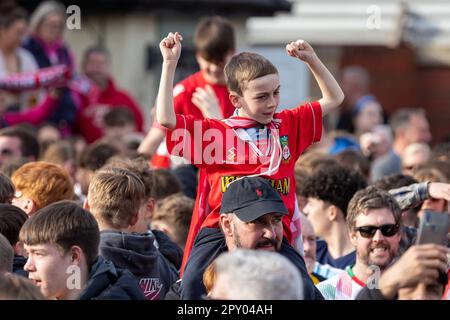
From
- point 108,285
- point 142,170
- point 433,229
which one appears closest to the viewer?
point 433,229

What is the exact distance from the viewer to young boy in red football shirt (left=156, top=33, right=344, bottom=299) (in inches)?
252

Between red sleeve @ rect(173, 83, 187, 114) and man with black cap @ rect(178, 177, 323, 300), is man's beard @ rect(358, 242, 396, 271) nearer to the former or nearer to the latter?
man with black cap @ rect(178, 177, 323, 300)

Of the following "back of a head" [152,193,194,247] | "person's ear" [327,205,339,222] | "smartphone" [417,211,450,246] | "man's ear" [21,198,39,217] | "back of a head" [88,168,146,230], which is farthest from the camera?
"person's ear" [327,205,339,222]

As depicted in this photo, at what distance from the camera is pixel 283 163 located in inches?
255

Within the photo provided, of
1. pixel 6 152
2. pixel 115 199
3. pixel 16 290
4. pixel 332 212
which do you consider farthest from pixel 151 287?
pixel 6 152

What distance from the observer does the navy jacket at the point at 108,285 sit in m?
5.68

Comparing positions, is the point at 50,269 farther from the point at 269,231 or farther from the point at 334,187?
the point at 334,187

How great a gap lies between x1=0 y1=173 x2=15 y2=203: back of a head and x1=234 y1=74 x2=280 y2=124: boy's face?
1469 millimetres

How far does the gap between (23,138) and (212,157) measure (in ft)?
12.9

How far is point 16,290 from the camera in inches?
188

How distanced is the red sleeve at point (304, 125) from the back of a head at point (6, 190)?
1568 millimetres

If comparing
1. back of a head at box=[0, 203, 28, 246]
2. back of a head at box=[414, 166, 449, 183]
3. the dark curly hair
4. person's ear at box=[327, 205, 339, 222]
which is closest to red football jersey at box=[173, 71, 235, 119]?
the dark curly hair

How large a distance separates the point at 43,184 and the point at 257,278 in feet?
9.93
